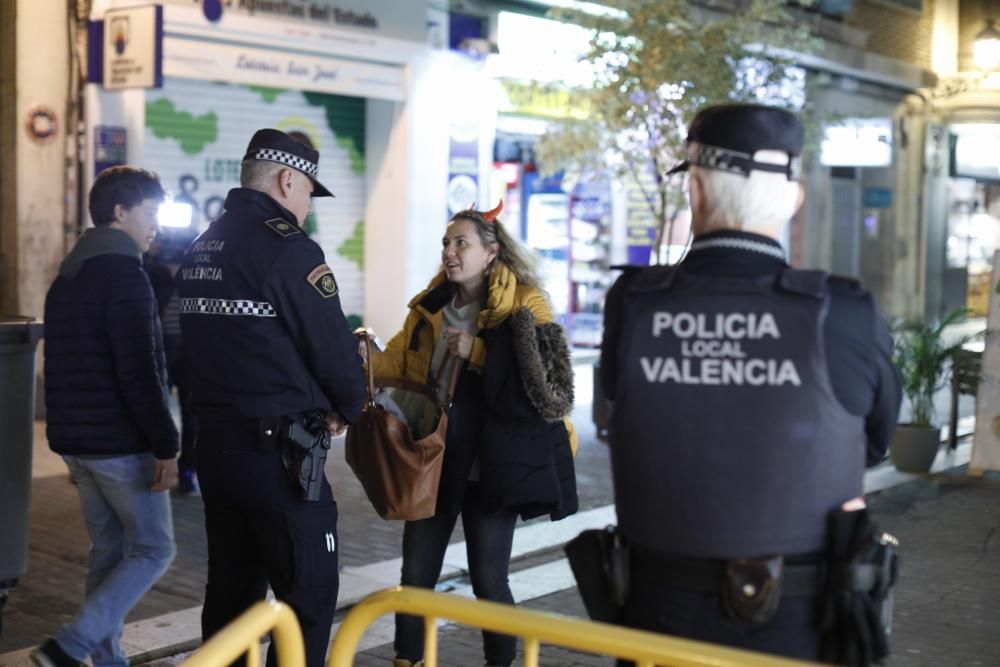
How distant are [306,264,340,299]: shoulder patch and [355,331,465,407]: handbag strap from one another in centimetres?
69

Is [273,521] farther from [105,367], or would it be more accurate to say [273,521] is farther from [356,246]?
[356,246]

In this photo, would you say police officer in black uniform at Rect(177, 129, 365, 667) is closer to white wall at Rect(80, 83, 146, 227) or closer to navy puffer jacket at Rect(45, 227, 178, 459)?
navy puffer jacket at Rect(45, 227, 178, 459)

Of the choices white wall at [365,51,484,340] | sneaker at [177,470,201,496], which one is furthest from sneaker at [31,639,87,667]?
white wall at [365,51,484,340]

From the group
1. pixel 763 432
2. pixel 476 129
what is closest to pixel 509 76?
pixel 476 129

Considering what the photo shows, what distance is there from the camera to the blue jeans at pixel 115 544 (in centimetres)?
500

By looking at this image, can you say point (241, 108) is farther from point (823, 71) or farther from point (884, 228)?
point (884, 228)

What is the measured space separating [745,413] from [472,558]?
244 centimetres

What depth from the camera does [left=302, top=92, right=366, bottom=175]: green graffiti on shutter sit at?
14523mm

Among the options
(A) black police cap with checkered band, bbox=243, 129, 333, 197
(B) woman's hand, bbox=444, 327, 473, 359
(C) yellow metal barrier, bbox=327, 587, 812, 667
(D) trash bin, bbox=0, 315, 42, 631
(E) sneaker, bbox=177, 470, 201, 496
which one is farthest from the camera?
(E) sneaker, bbox=177, 470, 201, 496

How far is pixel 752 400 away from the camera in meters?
2.87

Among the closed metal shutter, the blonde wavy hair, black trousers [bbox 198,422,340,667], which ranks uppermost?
the closed metal shutter

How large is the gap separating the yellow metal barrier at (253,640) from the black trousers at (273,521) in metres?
1.12

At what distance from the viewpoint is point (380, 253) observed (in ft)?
48.9

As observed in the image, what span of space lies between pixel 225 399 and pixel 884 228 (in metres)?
22.1
